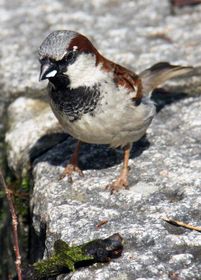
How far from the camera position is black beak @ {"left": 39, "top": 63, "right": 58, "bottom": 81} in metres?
3.46

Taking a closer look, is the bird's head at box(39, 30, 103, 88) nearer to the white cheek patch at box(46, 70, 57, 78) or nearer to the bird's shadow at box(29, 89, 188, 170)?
the white cheek patch at box(46, 70, 57, 78)

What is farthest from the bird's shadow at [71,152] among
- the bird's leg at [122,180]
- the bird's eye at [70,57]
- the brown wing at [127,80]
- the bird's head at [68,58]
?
the bird's eye at [70,57]

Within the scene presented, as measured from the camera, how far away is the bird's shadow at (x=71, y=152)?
401 centimetres

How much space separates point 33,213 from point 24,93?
1267 mm

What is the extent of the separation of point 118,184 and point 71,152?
76cm

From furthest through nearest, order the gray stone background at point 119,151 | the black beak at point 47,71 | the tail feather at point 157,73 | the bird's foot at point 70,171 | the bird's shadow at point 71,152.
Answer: the tail feather at point 157,73
the bird's shadow at point 71,152
the bird's foot at point 70,171
the black beak at point 47,71
the gray stone background at point 119,151

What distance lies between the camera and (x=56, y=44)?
11.4ft

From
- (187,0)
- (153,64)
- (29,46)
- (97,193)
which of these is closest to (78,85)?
(97,193)

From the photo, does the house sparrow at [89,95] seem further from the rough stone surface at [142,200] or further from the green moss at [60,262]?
the green moss at [60,262]

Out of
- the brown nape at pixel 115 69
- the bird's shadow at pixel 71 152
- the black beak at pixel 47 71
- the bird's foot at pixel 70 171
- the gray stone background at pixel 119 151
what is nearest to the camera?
the gray stone background at pixel 119 151

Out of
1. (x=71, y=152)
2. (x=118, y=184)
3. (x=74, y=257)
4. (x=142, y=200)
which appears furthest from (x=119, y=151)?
(x=74, y=257)

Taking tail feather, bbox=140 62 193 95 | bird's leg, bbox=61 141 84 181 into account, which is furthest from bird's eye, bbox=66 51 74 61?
tail feather, bbox=140 62 193 95

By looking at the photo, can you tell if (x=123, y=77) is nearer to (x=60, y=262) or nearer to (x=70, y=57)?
(x=70, y=57)

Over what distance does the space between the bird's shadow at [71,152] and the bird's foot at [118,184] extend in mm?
333
